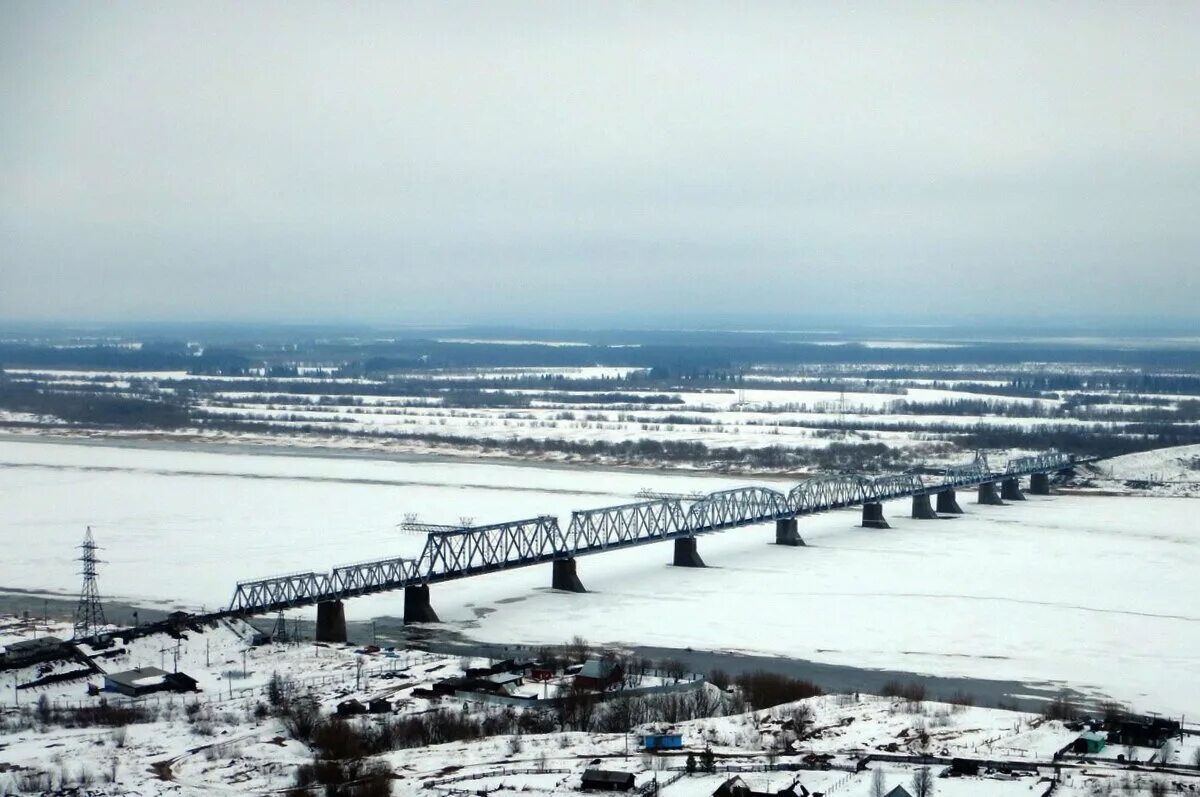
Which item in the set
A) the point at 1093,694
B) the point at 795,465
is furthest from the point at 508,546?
the point at 795,465

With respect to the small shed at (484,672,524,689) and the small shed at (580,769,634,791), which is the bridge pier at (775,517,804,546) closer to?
the small shed at (484,672,524,689)

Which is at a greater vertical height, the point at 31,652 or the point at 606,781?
the point at 31,652

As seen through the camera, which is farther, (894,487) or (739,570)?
(894,487)

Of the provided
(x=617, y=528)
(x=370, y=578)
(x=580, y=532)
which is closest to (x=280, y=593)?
(x=370, y=578)

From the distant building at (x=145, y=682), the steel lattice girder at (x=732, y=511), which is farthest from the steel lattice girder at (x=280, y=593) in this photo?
the steel lattice girder at (x=732, y=511)

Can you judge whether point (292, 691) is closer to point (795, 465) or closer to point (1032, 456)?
point (795, 465)

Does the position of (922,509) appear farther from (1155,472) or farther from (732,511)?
(1155,472)
